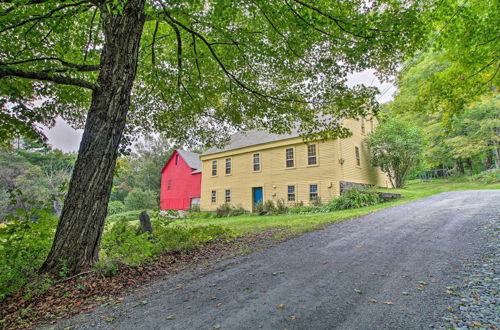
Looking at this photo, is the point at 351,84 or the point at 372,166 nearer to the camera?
the point at 351,84

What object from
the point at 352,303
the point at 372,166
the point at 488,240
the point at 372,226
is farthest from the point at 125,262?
the point at 372,166

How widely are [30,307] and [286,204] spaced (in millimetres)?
14447

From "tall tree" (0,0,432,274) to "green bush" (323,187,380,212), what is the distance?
6802 mm

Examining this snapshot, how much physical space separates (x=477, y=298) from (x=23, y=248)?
20.7 ft

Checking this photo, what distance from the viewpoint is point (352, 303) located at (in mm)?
2625

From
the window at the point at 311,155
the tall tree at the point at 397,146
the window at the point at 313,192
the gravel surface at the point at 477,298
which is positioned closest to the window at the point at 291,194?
the window at the point at 313,192

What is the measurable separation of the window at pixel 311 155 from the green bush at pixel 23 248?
1387 centimetres

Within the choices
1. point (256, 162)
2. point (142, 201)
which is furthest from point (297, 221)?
point (142, 201)

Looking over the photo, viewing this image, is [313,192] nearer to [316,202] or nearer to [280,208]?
[316,202]

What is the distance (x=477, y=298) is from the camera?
2543 mm

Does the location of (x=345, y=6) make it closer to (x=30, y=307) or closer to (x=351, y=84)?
(x=351, y=84)

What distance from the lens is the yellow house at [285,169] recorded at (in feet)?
49.4

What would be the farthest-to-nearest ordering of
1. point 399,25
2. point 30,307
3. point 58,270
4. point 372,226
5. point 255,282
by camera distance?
1. point 372,226
2. point 399,25
3. point 58,270
4. point 255,282
5. point 30,307

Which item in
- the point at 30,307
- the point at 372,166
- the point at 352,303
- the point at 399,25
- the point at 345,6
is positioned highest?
the point at 345,6
